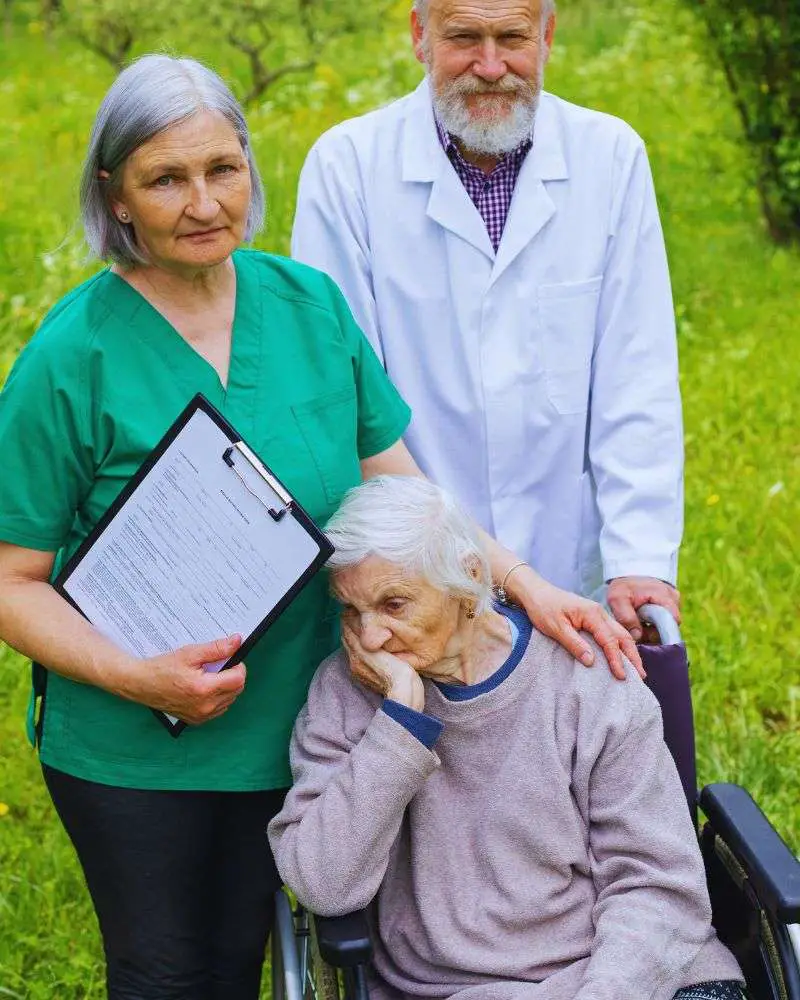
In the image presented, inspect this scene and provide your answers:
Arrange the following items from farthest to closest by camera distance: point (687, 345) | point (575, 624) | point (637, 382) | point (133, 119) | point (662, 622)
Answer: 1. point (687, 345)
2. point (637, 382)
3. point (662, 622)
4. point (575, 624)
5. point (133, 119)

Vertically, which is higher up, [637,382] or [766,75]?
[637,382]

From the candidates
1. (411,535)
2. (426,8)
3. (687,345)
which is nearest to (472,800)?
(411,535)

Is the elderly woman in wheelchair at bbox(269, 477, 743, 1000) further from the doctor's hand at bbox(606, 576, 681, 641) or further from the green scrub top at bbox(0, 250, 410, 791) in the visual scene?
the doctor's hand at bbox(606, 576, 681, 641)

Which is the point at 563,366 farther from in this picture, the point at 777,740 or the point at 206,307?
the point at 777,740

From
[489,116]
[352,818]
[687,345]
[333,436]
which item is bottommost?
[687,345]

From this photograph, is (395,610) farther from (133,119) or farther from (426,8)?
(426,8)

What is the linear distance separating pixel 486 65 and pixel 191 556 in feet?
3.60

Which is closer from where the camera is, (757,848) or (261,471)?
(261,471)

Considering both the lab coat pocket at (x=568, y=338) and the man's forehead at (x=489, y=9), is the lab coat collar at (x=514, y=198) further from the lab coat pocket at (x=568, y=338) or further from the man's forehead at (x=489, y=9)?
the man's forehead at (x=489, y=9)

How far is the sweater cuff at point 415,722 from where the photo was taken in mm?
2268

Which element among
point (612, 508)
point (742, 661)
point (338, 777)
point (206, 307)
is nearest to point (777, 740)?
point (742, 661)

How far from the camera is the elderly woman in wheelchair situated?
2.27 m

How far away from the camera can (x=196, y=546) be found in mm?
2230

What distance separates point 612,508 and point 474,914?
85 centimetres
